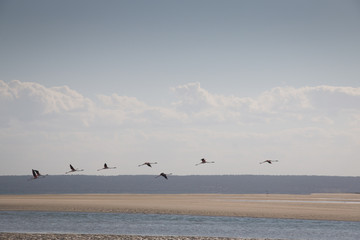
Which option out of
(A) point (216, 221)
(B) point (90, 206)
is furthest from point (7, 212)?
(A) point (216, 221)

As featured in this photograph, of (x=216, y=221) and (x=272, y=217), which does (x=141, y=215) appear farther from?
(x=272, y=217)

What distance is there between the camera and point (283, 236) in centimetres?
4453

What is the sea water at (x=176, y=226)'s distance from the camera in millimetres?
45875

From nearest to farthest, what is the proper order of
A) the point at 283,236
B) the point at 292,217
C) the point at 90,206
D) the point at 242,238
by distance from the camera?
the point at 242,238
the point at 283,236
the point at 292,217
the point at 90,206

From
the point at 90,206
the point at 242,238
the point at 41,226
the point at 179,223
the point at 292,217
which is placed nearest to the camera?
the point at 242,238

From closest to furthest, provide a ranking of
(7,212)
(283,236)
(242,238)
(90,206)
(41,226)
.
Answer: (242,238) → (283,236) → (41,226) → (7,212) → (90,206)

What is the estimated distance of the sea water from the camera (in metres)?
45.9

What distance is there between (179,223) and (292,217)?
57.3 ft

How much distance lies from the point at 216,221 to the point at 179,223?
5494 mm

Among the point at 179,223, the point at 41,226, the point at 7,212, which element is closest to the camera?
the point at 41,226

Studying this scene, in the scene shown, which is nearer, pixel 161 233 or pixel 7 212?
pixel 161 233

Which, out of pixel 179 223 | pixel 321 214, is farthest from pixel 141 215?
A: pixel 321 214

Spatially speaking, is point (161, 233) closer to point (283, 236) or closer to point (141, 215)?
point (283, 236)

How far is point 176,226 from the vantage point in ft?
169
